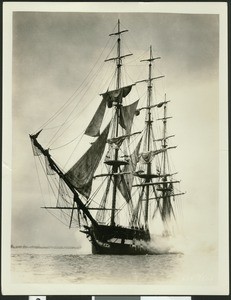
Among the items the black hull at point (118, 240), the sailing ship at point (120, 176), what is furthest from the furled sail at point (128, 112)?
the black hull at point (118, 240)

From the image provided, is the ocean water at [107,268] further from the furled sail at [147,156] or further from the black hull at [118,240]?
the furled sail at [147,156]

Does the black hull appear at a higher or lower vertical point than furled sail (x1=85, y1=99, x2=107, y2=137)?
lower

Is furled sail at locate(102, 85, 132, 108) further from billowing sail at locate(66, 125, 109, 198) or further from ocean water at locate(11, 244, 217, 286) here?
ocean water at locate(11, 244, 217, 286)

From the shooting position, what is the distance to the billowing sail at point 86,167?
2.60 ft

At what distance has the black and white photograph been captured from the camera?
79cm

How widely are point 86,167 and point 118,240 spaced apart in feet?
0.42

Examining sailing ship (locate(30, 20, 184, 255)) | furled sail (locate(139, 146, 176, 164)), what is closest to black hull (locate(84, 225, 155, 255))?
sailing ship (locate(30, 20, 184, 255))

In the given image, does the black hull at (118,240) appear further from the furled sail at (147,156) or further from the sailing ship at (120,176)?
the furled sail at (147,156)

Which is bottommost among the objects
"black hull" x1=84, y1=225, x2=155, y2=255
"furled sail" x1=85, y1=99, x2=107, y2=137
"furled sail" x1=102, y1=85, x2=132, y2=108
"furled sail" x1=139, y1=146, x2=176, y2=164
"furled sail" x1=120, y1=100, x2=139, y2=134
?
"black hull" x1=84, y1=225, x2=155, y2=255

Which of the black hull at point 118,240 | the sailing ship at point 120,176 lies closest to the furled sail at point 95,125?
the sailing ship at point 120,176

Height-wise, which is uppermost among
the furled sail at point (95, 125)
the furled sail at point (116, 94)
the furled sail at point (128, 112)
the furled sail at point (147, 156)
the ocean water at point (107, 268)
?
the furled sail at point (116, 94)


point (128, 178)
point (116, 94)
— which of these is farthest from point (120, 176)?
point (116, 94)

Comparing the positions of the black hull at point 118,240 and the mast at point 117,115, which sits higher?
the mast at point 117,115

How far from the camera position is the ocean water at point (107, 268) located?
78cm
